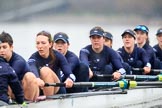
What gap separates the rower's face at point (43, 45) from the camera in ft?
17.0

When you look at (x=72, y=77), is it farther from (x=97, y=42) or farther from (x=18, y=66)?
(x=97, y=42)

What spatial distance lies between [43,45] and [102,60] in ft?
4.72

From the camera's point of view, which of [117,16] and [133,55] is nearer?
[133,55]

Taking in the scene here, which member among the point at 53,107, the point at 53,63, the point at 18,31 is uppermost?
the point at 18,31

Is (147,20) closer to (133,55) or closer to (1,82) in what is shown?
→ (133,55)

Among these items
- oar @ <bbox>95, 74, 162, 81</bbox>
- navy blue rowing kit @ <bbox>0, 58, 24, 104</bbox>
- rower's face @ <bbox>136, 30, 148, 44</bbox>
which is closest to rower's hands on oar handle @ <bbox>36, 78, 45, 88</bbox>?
navy blue rowing kit @ <bbox>0, 58, 24, 104</bbox>

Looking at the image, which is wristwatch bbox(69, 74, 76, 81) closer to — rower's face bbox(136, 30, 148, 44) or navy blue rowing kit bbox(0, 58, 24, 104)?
navy blue rowing kit bbox(0, 58, 24, 104)

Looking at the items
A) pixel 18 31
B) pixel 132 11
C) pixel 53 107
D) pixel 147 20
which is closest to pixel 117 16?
pixel 132 11

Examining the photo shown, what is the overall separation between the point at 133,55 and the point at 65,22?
1.26 m

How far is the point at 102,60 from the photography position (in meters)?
6.49

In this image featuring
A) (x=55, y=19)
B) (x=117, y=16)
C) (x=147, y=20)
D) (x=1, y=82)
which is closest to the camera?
(x=1, y=82)

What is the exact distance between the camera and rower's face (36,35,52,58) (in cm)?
518

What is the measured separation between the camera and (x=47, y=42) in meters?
5.21

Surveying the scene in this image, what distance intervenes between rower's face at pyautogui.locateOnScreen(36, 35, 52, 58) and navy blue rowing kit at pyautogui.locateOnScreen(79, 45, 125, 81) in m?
1.20
